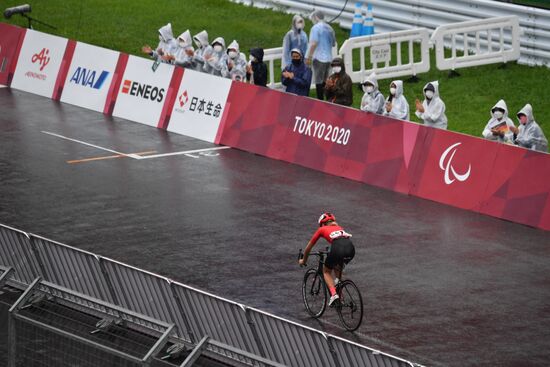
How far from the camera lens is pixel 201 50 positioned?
30219mm

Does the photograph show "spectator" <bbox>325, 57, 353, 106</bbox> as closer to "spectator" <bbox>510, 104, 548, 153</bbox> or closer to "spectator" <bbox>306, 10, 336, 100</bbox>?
"spectator" <bbox>306, 10, 336, 100</bbox>

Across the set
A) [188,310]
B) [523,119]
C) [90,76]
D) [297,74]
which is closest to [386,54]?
[297,74]

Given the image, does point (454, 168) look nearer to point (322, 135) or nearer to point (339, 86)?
point (322, 135)

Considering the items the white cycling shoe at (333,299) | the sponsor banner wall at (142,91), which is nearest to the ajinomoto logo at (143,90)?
the sponsor banner wall at (142,91)

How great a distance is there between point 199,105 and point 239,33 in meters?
8.61

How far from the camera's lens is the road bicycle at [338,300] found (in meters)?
17.4

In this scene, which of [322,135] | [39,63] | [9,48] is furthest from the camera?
[9,48]

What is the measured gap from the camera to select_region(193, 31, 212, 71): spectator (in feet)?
97.8

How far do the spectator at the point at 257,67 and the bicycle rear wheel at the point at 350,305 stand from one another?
11.7 meters

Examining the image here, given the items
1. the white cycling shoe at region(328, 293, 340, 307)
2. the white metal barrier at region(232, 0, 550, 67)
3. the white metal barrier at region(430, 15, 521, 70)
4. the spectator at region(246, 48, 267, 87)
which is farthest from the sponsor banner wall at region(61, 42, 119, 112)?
the white cycling shoe at region(328, 293, 340, 307)

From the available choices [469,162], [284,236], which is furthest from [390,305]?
[469,162]

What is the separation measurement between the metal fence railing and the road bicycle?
Result: 9.41ft

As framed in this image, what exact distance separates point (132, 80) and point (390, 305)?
1351cm

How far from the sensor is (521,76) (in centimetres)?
3189
